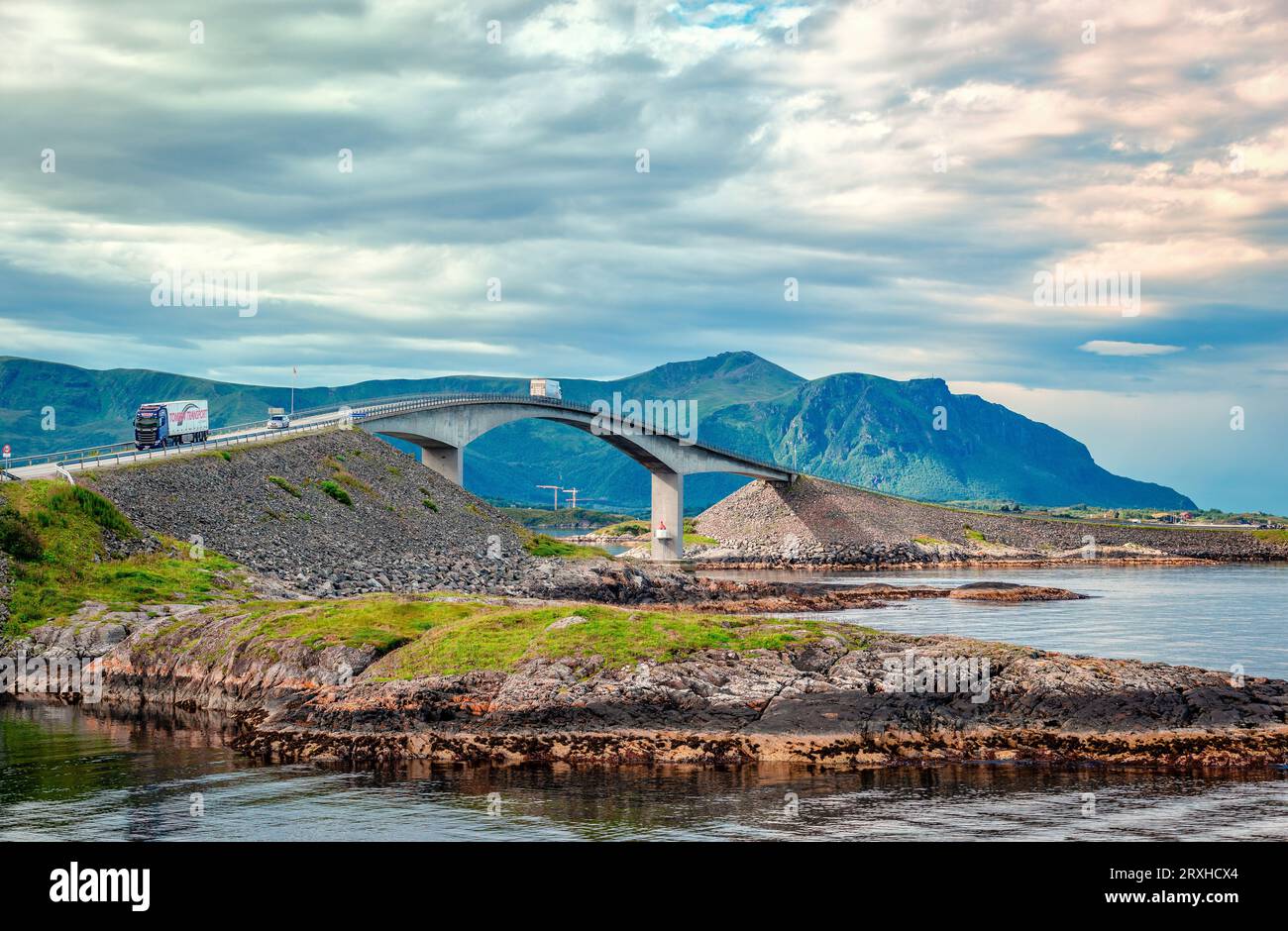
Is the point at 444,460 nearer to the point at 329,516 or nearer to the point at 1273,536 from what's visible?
the point at 329,516

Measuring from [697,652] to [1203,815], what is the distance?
15.6 m

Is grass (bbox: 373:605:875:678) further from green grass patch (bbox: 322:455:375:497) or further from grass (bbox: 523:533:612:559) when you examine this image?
grass (bbox: 523:533:612:559)

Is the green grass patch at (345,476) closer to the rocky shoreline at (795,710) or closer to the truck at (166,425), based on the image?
the truck at (166,425)

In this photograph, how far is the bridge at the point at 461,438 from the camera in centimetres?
8100

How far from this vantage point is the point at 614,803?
27844 millimetres

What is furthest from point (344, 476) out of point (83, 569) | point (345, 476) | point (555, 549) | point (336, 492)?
point (83, 569)

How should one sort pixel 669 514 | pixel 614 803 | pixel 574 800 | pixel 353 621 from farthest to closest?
pixel 669 514 → pixel 353 621 → pixel 574 800 → pixel 614 803

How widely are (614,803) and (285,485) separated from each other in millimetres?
63218

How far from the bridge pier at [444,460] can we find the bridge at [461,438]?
10cm

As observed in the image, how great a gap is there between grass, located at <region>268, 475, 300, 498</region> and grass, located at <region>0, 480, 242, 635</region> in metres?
16.1

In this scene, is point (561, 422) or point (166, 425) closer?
point (166, 425)

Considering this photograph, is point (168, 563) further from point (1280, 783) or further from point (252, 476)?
point (1280, 783)
